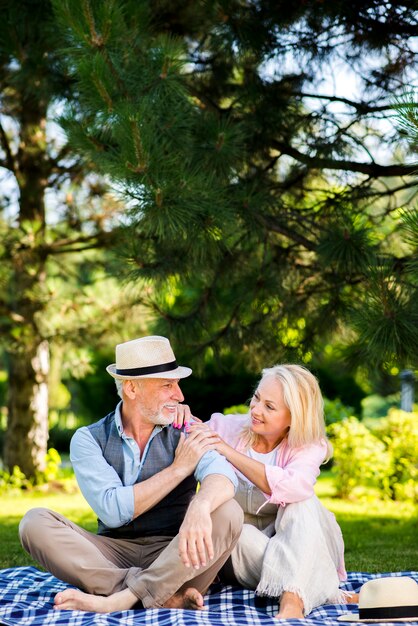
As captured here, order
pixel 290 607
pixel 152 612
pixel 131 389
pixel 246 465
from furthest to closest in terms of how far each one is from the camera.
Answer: pixel 131 389
pixel 246 465
pixel 290 607
pixel 152 612

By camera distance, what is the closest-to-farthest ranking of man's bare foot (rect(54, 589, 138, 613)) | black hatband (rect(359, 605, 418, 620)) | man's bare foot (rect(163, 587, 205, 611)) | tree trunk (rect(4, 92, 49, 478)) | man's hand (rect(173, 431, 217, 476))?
black hatband (rect(359, 605, 418, 620)) → man's bare foot (rect(54, 589, 138, 613)) → man's bare foot (rect(163, 587, 205, 611)) → man's hand (rect(173, 431, 217, 476)) → tree trunk (rect(4, 92, 49, 478))

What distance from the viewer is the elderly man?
115 inches

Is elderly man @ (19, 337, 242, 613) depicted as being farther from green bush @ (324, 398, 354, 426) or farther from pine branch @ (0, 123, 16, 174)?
green bush @ (324, 398, 354, 426)

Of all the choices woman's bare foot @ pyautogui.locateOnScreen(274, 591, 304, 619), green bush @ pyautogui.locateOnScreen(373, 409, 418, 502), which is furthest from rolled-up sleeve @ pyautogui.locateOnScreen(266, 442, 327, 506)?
green bush @ pyautogui.locateOnScreen(373, 409, 418, 502)

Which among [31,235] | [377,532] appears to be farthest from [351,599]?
[31,235]

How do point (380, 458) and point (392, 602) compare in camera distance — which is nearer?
point (392, 602)

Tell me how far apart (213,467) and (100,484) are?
0.42 m

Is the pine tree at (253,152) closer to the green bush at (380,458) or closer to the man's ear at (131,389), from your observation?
the man's ear at (131,389)

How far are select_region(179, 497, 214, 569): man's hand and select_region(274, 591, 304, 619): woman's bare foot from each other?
368 mm

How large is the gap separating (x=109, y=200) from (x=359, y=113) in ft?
11.4

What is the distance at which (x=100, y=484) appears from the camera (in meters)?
3.09

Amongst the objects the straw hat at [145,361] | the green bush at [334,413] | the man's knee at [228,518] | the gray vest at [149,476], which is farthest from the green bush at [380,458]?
the man's knee at [228,518]

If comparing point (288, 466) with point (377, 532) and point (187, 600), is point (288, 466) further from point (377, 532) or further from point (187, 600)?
point (377, 532)

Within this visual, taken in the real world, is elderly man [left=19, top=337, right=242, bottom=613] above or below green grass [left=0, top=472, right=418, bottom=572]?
above
